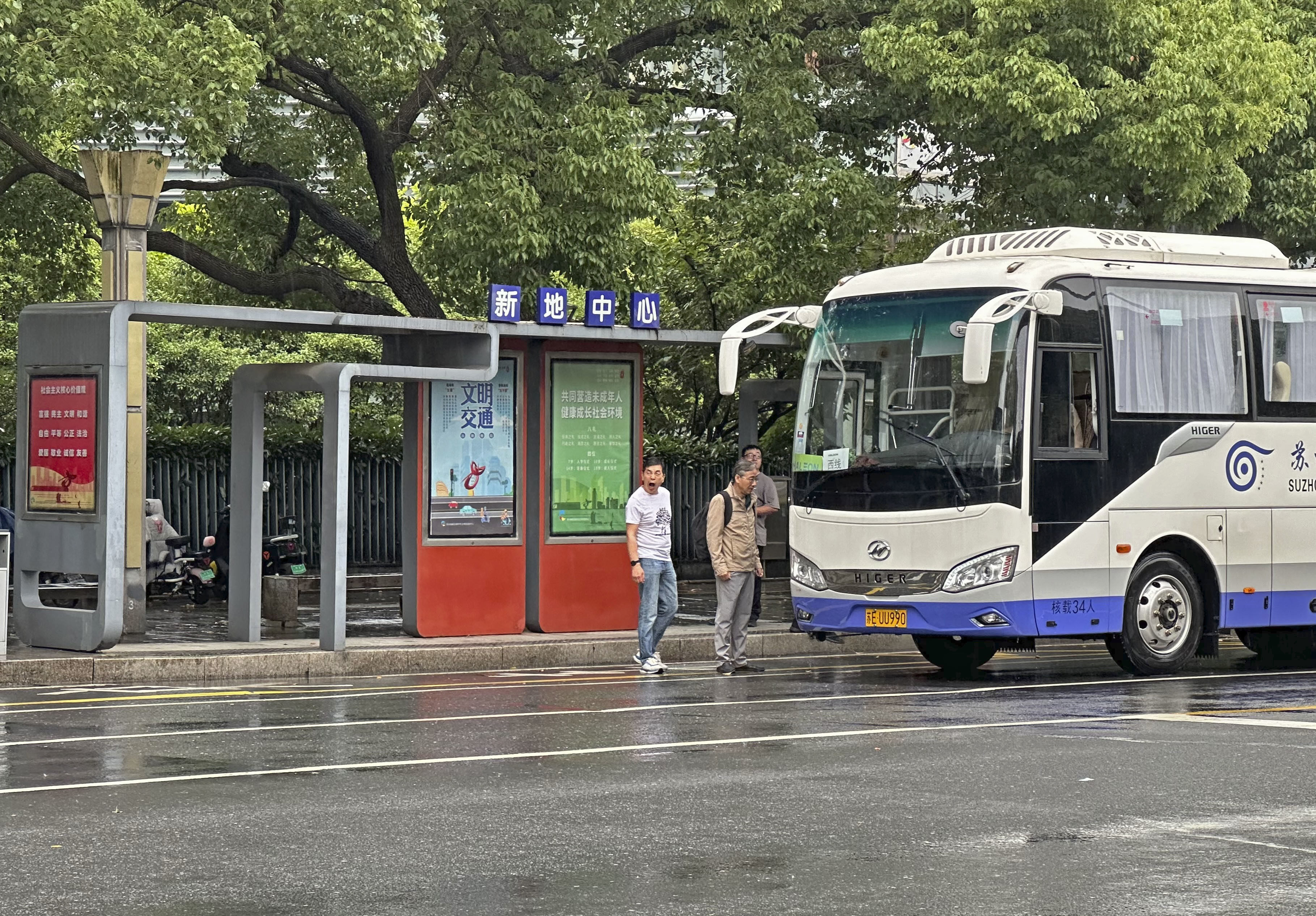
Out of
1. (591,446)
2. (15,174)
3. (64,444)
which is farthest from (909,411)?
(15,174)

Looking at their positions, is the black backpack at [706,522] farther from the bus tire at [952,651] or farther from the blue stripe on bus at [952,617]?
the bus tire at [952,651]

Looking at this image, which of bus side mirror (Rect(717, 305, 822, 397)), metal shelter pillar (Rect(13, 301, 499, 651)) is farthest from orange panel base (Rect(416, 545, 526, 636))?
bus side mirror (Rect(717, 305, 822, 397))

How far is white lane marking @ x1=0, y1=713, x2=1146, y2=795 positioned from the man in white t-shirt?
4413 mm

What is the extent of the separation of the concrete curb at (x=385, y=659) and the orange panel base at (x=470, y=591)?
1.12 feet

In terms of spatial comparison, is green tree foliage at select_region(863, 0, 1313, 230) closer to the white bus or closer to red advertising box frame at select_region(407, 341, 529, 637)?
the white bus

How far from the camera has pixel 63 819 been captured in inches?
329

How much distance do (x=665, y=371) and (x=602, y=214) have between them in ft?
31.0

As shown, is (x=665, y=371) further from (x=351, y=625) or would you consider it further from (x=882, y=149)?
(x=351, y=625)

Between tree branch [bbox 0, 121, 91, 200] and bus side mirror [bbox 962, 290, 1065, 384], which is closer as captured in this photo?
bus side mirror [bbox 962, 290, 1065, 384]

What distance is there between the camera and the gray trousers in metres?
15.7

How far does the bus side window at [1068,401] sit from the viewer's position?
1475 cm

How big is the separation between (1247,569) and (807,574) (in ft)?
11.3

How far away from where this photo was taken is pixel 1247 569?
15.8 meters

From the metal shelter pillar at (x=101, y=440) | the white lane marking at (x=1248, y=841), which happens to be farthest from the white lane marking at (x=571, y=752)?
the metal shelter pillar at (x=101, y=440)
